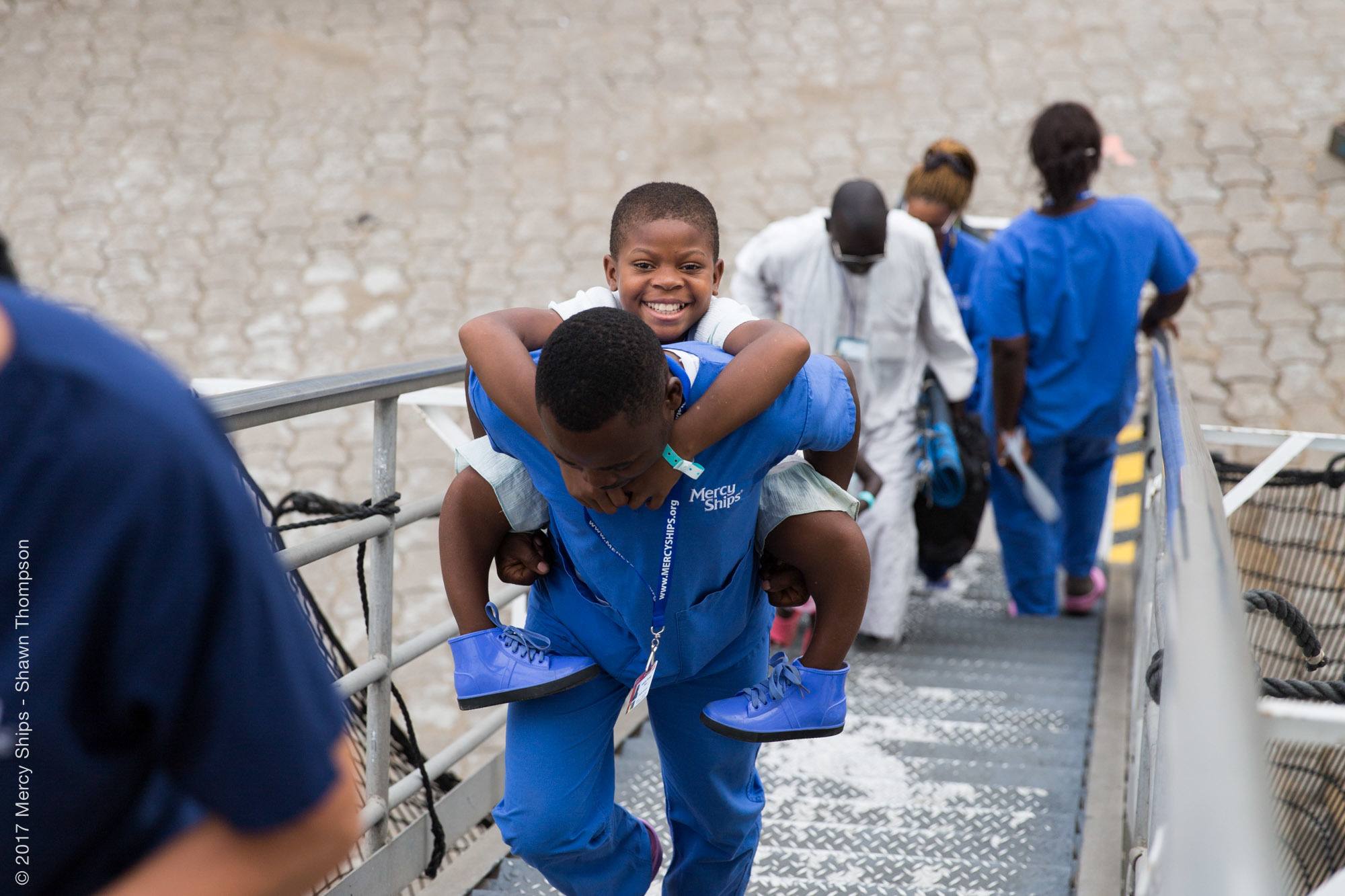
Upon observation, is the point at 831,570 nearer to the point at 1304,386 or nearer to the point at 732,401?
the point at 732,401

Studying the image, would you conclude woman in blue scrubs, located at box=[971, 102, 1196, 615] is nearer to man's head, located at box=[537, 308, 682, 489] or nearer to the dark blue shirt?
man's head, located at box=[537, 308, 682, 489]

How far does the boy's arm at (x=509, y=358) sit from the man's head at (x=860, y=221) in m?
2.21

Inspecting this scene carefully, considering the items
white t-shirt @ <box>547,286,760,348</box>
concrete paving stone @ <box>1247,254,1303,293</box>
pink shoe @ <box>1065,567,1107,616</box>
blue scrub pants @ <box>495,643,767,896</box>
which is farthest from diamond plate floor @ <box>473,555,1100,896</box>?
concrete paving stone @ <box>1247,254,1303,293</box>

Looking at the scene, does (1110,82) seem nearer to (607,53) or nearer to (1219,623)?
(607,53)

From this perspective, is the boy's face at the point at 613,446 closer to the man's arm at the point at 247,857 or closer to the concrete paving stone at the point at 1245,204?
the man's arm at the point at 247,857

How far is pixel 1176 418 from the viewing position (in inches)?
106

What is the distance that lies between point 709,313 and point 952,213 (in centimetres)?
298

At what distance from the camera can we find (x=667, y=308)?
2.23 metres

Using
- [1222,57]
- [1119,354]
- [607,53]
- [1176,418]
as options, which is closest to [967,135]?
[1222,57]

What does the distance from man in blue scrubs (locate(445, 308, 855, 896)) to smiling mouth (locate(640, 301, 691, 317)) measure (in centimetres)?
14

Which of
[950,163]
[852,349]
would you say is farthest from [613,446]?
[950,163]

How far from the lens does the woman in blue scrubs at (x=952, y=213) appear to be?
4930 millimetres

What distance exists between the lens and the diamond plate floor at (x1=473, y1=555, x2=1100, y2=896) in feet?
9.82

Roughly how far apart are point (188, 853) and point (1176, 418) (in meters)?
2.29
